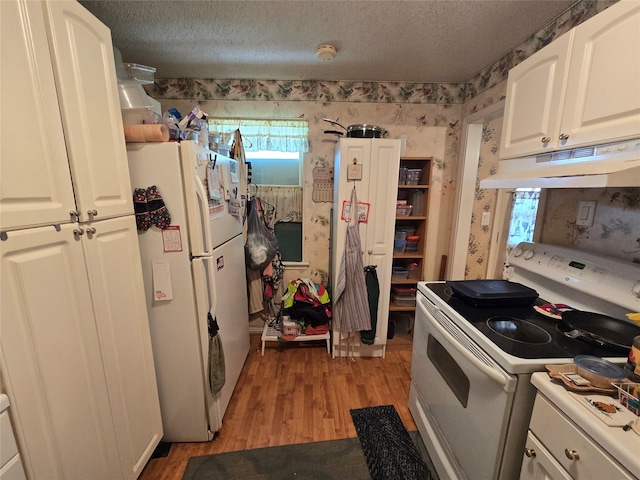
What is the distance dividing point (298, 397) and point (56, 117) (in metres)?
1.99

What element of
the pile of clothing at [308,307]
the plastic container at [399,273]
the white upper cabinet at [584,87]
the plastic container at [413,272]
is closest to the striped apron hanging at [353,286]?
the pile of clothing at [308,307]

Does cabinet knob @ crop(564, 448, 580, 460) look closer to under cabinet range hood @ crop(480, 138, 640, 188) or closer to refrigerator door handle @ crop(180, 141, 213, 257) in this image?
under cabinet range hood @ crop(480, 138, 640, 188)

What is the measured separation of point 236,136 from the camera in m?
2.09

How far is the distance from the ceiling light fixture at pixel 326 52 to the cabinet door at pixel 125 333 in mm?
1552

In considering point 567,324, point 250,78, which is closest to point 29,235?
point 567,324

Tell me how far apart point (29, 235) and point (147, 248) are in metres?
0.60

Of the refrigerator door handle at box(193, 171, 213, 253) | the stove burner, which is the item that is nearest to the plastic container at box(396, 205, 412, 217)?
the stove burner

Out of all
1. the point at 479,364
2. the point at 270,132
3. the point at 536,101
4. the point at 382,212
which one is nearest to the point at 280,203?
the point at 270,132

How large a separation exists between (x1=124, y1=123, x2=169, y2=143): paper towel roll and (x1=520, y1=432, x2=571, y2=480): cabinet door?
1817mm

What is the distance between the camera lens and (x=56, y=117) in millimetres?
814

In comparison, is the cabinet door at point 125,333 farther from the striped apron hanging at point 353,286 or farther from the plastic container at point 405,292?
the plastic container at point 405,292

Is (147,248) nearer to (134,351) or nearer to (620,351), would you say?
(134,351)

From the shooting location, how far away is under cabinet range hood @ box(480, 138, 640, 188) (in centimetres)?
81

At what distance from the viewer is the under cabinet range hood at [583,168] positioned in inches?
31.7
